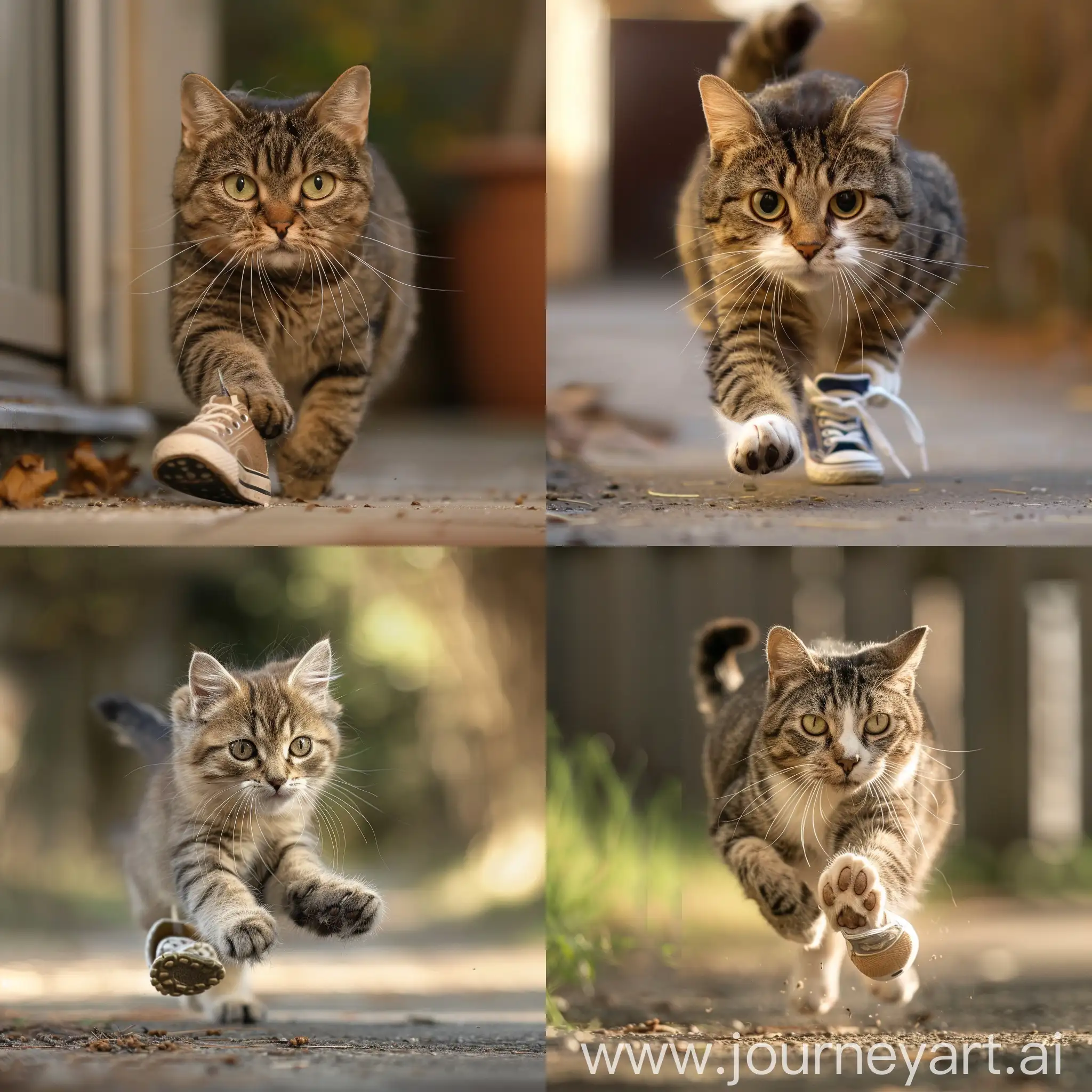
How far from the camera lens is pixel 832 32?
1.61m

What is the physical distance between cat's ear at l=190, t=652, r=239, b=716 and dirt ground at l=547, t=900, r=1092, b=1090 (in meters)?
0.69

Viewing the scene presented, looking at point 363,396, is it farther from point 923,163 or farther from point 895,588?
point 895,588

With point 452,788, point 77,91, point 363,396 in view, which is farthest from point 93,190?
point 452,788

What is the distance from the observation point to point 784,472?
1525 mm

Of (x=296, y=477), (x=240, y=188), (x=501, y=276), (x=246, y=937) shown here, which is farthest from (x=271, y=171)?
(x=501, y=276)

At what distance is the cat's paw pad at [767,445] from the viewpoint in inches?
54.2

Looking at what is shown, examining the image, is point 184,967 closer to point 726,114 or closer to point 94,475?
point 94,475

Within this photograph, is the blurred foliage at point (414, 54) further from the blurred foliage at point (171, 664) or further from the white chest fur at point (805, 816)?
the white chest fur at point (805, 816)

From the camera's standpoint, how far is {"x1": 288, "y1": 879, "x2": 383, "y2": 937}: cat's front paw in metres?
1.30

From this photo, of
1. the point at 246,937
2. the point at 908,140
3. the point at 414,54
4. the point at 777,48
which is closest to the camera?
the point at 246,937

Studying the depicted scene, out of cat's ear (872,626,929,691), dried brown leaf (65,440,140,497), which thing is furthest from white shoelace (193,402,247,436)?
cat's ear (872,626,929,691)

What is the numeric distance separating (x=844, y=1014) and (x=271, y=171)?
4.15ft

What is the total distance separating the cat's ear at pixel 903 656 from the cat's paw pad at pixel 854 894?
0.23 m

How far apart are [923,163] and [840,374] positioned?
0.91 feet
